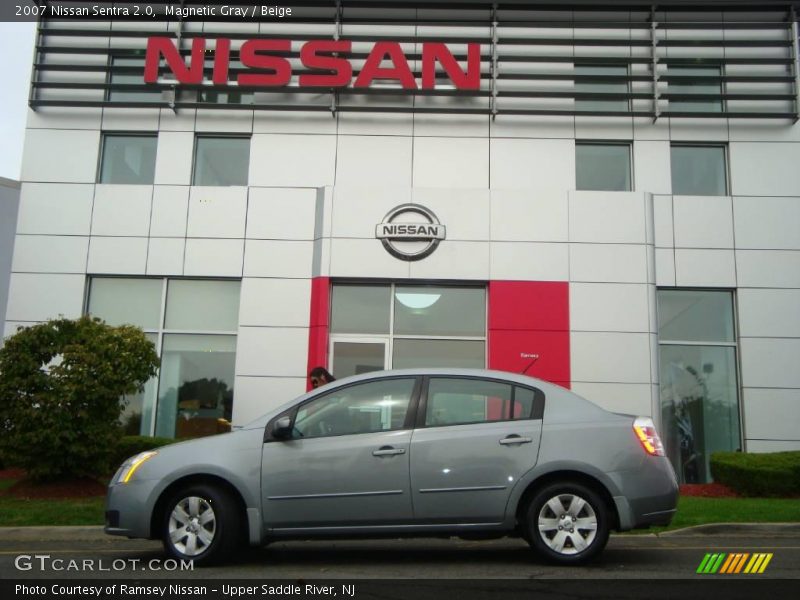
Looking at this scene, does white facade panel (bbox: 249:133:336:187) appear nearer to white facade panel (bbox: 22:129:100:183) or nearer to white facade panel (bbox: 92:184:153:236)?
white facade panel (bbox: 92:184:153:236)

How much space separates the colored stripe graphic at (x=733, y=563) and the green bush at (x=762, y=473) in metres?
5.08

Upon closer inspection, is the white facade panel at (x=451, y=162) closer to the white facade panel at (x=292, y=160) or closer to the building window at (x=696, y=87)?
the white facade panel at (x=292, y=160)

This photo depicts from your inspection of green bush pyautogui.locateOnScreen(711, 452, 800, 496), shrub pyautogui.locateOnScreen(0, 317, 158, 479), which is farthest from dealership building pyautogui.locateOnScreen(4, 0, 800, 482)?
shrub pyautogui.locateOnScreen(0, 317, 158, 479)

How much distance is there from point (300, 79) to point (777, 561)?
38.6 ft

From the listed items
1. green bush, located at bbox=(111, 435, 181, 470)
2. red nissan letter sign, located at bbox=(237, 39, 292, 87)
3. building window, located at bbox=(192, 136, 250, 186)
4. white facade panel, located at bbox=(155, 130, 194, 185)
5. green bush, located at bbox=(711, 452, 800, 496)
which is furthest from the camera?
building window, located at bbox=(192, 136, 250, 186)

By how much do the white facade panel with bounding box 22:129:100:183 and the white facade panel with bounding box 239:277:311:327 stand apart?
12.4ft

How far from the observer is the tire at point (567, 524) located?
21.1 feet

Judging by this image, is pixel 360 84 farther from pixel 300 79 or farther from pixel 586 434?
pixel 586 434

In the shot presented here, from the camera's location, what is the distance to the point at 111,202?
15.3 metres

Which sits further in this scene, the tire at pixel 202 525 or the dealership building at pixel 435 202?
the dealership building at pixel 435 202

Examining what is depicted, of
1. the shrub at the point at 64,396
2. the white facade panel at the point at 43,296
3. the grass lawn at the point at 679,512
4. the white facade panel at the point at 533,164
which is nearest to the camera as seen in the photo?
the grass lawn at the point at 679,512

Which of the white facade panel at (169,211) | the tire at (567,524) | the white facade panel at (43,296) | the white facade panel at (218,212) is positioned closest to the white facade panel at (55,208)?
the white facade panel at (43,296)

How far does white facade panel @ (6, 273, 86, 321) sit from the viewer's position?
14938 mm

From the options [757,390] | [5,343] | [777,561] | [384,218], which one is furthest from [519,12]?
[777,561]
